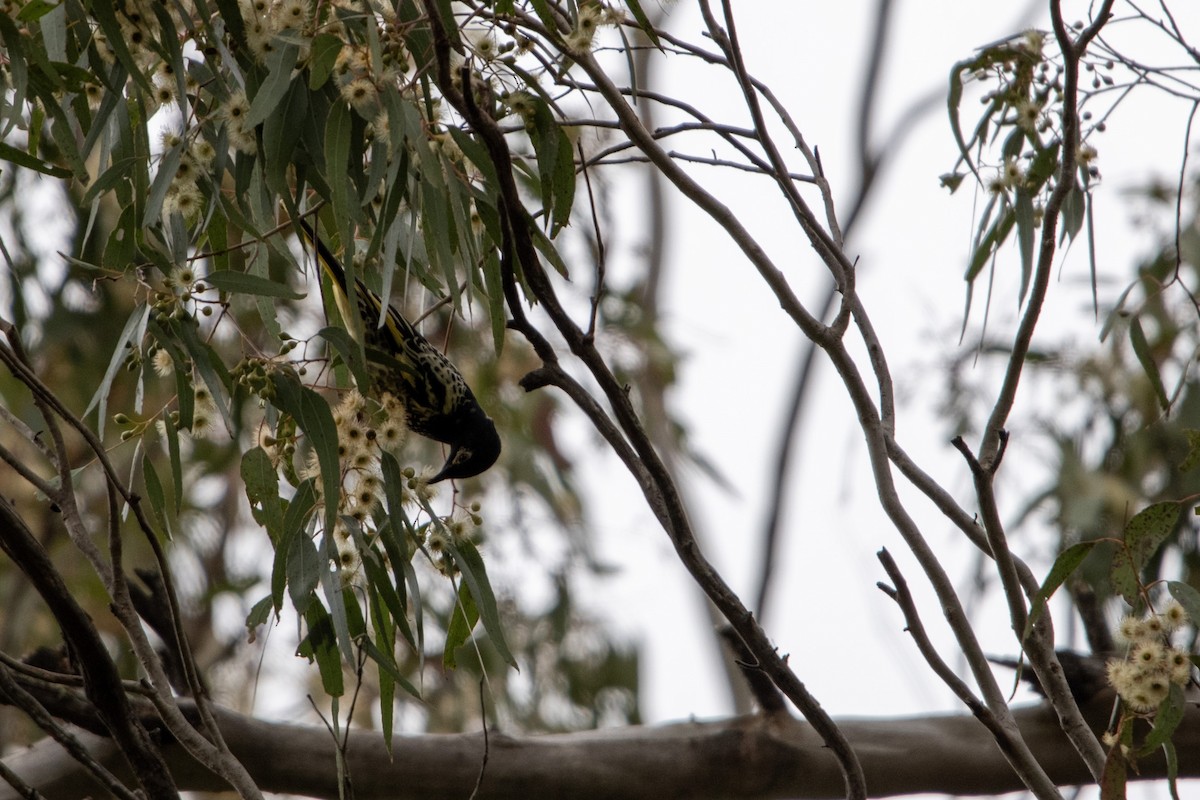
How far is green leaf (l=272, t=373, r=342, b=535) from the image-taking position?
156 centimetres

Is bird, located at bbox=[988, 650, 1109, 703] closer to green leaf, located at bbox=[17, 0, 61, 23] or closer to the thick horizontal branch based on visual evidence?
the thick horizontal branch

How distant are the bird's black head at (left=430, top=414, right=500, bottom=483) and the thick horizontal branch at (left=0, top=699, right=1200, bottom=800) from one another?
0.69 metres

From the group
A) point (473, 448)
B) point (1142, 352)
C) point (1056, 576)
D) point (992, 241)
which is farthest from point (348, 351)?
point (473, 448)

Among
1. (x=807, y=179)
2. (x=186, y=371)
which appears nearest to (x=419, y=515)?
(x=186, y=371)

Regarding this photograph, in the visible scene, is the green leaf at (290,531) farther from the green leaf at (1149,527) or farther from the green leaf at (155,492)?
the green leaf at (1149,527)

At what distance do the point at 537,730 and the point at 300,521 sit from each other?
367 cm

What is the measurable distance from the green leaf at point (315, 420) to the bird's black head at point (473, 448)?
123 cm

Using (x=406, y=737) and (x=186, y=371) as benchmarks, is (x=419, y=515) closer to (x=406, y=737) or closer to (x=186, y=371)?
(x=186, y=371)

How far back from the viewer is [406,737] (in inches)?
92.0

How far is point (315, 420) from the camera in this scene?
1.59 metres

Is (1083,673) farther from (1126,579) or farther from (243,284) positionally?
(243,284)

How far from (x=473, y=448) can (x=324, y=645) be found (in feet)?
3.91

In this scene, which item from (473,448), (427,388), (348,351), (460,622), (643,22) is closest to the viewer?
(348,351)

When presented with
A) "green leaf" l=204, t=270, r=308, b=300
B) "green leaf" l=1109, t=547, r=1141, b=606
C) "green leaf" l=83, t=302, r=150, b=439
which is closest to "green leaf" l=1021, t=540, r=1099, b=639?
"green leaf" l=1109, t=547, r=1141, b=606
